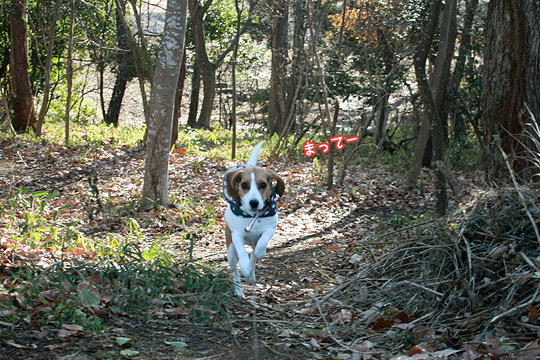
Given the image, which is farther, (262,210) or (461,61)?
(461,61)

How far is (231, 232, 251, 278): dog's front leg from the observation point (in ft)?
16.8

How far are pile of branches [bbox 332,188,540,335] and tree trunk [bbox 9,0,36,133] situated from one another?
38.1ft

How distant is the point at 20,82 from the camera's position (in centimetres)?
1403

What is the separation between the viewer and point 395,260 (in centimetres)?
520

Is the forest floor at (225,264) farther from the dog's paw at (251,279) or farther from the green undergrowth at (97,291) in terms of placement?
the dog's paw at (251,279)

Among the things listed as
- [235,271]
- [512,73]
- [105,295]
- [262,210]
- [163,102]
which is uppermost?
[512,73]

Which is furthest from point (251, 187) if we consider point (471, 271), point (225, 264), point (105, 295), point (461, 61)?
point (461, 61)

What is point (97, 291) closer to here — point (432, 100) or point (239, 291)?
point (239, 291)

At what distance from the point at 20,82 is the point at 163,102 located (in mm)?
7310

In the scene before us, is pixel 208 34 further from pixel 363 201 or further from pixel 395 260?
pixel 395 260

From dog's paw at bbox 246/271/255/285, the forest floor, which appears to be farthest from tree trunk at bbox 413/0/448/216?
dog's paw at bbox 246/271/255/285

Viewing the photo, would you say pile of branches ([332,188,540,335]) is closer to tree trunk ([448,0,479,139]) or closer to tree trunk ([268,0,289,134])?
tree trunk ([448,0,479,139])

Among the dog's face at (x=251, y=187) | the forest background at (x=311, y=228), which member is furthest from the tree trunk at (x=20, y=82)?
the dog's face at (x=251, y=187)

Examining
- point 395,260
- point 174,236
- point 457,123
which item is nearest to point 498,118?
point 395,260
